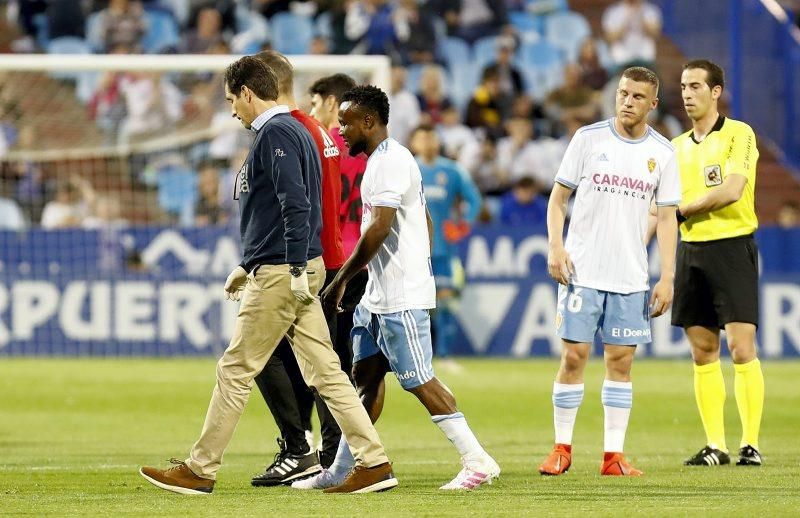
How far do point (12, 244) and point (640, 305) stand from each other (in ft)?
38.7

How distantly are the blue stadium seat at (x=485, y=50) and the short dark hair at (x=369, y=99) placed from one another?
15635mm

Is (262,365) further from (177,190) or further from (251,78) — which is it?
(177,190)

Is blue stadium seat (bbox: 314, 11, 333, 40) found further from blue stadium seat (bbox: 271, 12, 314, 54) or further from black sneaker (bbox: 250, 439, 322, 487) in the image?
black sneaker (bbox: 250, 439, 322, 487)

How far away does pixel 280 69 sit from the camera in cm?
777

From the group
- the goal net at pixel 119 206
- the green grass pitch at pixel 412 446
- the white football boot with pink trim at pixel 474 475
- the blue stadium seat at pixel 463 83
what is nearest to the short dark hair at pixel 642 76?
the green grass pitch at pixel 412 446

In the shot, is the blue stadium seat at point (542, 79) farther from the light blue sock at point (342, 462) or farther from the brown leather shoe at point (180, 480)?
the brown leather shoe at point (180, 480)

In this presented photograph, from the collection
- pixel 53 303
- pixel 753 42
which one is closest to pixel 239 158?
pixel 53 303

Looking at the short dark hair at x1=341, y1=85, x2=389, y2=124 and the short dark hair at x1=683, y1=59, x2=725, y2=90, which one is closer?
the short dark hair at x1=341, y1=85, x2=389, y2=124

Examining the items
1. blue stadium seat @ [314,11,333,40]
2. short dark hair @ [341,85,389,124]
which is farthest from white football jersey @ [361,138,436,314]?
blue stadium seat @ [314,11,333,40]

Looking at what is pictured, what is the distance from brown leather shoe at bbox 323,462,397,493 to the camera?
7332 mm

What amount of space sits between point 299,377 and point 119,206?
1200 centimetres

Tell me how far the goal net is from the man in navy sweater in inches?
359

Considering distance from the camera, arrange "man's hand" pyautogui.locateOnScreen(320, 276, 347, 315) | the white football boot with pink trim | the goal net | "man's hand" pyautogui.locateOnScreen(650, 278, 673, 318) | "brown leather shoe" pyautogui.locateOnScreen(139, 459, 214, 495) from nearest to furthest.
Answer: "brown leather shoe" pyautogui.locateOnScreen(139, 459, 214, 495) → "man's hand" pyautogui.locateOnScreen(320, 276, 347, 315) → the white football boot with pink trim → "man's hand" pyautogui.locateOnScreen(650, 278, 673, 318) → the goal net

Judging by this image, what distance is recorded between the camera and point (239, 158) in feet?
61.0
